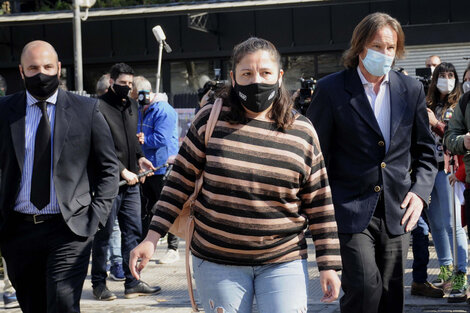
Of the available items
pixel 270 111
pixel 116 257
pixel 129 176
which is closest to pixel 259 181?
pixel 270 111

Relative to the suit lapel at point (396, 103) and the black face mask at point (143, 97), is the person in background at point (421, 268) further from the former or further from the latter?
the black face mask at point (143, 97)

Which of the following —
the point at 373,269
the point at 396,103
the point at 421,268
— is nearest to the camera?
the point at 373,269

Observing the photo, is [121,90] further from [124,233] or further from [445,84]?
[445,84]

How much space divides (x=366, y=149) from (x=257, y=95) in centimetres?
107

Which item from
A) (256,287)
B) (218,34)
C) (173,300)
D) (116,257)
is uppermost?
(218,34)

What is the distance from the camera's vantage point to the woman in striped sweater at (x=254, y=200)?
150 inches

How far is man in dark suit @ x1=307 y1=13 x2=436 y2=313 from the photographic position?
15.3 ft

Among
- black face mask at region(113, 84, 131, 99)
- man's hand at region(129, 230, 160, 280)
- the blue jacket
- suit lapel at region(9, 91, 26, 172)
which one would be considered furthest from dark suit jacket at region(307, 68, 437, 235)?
the blue jacket

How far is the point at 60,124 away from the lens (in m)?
5.15

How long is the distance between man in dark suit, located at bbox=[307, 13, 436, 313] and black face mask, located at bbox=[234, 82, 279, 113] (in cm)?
88

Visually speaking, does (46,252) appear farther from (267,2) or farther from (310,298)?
(267,2)

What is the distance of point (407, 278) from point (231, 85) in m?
4.83

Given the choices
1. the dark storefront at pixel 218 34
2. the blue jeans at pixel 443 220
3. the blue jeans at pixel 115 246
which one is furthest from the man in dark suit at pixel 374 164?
the dark storefront at pixel 218 34

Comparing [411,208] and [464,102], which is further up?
[464,102]
